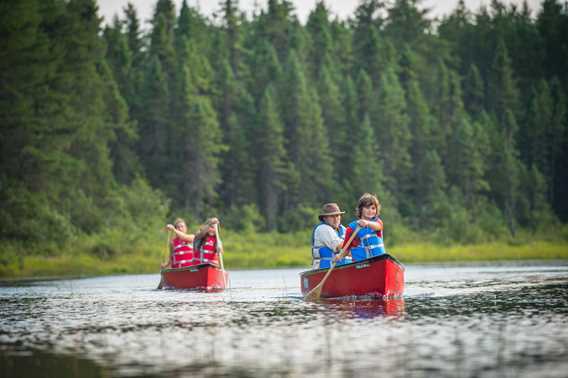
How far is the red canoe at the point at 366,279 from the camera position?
Answer: 21688mm

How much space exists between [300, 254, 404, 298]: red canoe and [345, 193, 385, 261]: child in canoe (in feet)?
1.56

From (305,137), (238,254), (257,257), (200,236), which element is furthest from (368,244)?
(305,137)

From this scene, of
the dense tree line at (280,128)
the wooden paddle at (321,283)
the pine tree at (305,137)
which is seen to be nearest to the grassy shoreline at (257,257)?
the dense tree line at (280,128)

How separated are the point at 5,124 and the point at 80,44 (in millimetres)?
12153

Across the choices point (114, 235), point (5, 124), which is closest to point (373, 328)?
point (5, 124)

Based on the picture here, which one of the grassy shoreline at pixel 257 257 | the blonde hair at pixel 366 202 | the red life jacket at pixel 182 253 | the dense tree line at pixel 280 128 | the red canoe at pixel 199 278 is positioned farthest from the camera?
the dense tree line at pixel 280 128

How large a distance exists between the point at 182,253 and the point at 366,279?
1083 cm

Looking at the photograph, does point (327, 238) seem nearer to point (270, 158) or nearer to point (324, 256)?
point (324, 256)

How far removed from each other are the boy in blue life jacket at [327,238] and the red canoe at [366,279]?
1.29ft

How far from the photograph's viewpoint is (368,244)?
22.2 metres

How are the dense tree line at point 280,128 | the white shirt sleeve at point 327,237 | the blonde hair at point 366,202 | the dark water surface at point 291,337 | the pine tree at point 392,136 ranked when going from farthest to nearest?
1. the pine tree at point 392,136
2. the dense tree line at point 280,128
3. the white shirt sleeve at point 327,237
4. the blonde hair at point 366,202
5. the dark water surface at point 291,337

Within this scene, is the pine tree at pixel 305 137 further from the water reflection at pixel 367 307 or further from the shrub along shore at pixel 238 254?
the water reflection at pixel 367 307

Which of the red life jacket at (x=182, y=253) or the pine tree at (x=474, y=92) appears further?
the pine tree at (x=474, y=92)

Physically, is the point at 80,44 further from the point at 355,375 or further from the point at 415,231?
the point at 355,375
